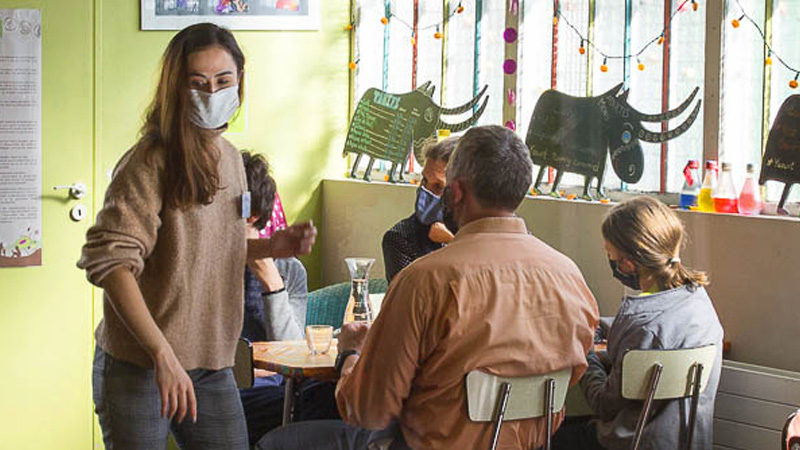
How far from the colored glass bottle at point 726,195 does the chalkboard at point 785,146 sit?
123mm

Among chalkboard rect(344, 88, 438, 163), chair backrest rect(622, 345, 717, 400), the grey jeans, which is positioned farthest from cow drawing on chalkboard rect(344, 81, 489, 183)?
the grey jeans

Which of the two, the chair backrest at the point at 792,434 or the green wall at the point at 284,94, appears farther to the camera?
the green wall at the point at 284,94

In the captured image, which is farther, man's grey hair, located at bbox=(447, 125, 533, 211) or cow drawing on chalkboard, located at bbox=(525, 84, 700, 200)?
cow drawing on chalkboard, located at bbox=(525, 84, 700, 200)

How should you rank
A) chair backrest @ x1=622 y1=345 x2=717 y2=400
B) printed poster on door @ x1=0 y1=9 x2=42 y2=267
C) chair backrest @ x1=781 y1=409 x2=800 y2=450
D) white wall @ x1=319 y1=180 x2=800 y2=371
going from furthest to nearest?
printed poster on door @ x1=0 y1=9 x2=42 y2=267 < white wall @ x1=319 y1=180 x2=800 y2=371 < chair backrest @ x1=622 y1=345 x2=717 y2=400 < chair backrest @ x1=781 y1=409 x2=800 y2=450

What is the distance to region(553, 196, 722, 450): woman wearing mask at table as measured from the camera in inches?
121

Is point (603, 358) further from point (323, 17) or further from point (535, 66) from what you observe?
point (323, 17)

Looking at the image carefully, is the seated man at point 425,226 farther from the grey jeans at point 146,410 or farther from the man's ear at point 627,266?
the grey jeans at point 146,410

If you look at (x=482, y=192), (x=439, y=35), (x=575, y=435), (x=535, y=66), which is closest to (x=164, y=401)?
(x=482, y=192)

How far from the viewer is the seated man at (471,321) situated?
92.8 inches

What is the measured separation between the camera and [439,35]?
5.08 m

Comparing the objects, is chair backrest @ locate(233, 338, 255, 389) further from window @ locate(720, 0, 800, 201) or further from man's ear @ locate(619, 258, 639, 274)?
window @ locate(720, 0, 800, 201)

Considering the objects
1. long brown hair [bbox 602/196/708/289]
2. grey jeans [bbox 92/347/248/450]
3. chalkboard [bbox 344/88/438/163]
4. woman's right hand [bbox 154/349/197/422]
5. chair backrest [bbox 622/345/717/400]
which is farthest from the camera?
chalkboard [bbox 344/88/438/163]

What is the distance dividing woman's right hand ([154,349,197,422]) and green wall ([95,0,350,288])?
313 cm

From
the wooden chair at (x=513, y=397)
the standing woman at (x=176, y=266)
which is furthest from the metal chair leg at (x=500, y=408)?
the standing woman at (x=176, y=266)
